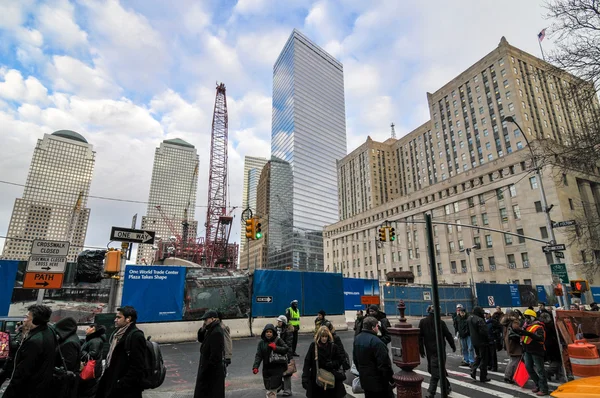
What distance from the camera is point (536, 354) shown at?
25.0 ft

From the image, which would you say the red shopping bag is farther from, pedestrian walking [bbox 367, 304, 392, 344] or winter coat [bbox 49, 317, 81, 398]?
winter coat [bbox 49, 317, 81, 398]

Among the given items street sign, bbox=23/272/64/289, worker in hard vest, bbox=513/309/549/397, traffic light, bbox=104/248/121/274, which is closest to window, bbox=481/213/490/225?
worker in hard vest, bbox=513/309/549/397

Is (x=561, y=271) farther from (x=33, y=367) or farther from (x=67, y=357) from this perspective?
(x=33, y=367)

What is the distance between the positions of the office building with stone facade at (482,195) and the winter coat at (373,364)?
30479 millimetres

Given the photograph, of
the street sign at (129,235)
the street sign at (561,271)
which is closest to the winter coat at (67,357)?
the street sign at (129,235)

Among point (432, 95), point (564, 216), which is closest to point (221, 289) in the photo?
point (564, 216)

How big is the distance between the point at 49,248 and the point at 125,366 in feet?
17.1

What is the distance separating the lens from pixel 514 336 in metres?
8.50

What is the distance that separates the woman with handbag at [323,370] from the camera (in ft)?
16.1

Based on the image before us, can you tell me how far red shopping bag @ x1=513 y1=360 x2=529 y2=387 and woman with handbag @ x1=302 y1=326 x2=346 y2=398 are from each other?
233 inches

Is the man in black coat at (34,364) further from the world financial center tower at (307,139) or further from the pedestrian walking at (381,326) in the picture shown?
the world financial center tower at (307,139)

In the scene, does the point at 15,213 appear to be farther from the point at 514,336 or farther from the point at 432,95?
the point at 514,336

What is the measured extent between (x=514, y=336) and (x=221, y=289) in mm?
12728

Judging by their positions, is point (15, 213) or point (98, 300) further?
point (15, 213)
